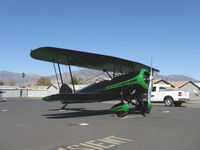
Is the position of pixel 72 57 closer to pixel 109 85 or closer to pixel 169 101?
pixel 109 85

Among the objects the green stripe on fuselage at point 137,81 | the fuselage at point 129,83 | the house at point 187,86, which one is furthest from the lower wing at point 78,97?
the house at point 187,86

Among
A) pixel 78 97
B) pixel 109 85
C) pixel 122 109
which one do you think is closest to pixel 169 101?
pixel 109 85

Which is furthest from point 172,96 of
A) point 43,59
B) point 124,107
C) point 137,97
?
point 43,59

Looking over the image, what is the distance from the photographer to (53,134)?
645 centimetres

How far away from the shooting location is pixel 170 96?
63.9ft

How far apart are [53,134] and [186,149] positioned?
12.3 ft

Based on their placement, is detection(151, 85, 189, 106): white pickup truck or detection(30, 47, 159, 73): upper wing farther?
detection(151, 85, 189, 106): white pickup truck

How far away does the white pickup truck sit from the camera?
19.0 metres

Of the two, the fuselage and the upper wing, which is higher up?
the upper wing

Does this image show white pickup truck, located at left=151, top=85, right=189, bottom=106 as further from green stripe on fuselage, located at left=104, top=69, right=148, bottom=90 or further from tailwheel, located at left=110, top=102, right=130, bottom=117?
tailwheel, located at left=110, top=102, right=130, bottom=117

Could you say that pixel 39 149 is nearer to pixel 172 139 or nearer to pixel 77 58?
pixel 172 139

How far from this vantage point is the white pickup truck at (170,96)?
19.0 metres

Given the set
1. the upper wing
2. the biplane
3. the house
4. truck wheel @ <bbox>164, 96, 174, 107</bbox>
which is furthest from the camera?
the house

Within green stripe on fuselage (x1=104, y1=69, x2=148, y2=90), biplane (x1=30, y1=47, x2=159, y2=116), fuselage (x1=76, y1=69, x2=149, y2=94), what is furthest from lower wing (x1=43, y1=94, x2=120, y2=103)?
green stripe on fuselage (x1=104, y1=69, x2=148, y2=90)
